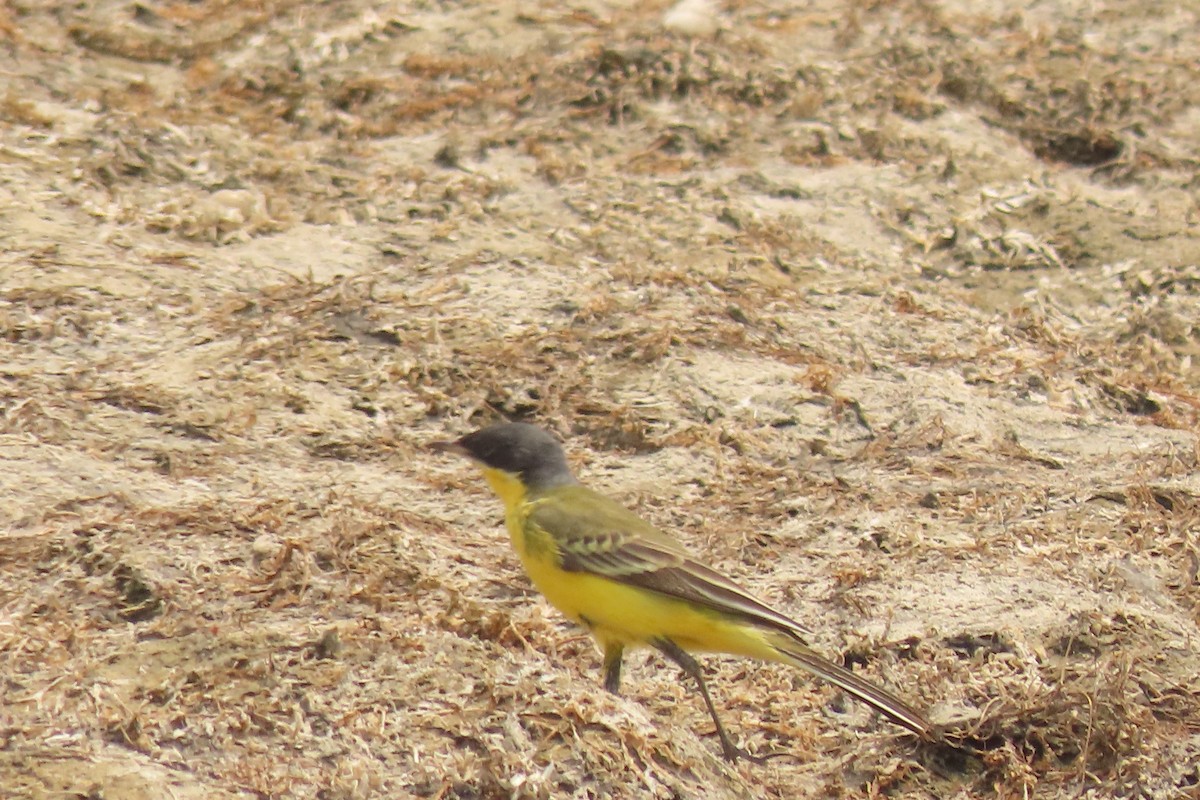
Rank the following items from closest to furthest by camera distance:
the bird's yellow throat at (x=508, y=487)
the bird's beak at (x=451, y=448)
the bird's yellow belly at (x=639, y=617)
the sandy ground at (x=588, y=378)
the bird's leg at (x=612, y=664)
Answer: the sandy ground at (x=588, y=378), the bird's yellow belly at (x=639, y=617), the bird's leg at (x=612, y=664), the bird's yellow throat at (x=508, y=487), the bird's beak at (x=451, y=448)

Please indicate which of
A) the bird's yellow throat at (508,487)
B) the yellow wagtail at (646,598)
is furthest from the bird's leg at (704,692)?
the bird's yellow throat at (508,487)

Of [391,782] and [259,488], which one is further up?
[391,782]

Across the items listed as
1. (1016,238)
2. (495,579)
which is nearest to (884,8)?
(1016,238)

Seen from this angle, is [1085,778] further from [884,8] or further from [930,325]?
[884,8]

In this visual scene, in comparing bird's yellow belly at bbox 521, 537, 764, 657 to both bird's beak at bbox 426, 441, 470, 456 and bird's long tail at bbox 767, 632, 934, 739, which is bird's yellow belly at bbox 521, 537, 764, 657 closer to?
bird's long tail at bbox 767, 632, 934, 739

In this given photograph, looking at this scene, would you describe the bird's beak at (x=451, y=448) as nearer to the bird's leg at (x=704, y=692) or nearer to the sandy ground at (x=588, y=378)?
the sandy ground at (x=588, y=378)
